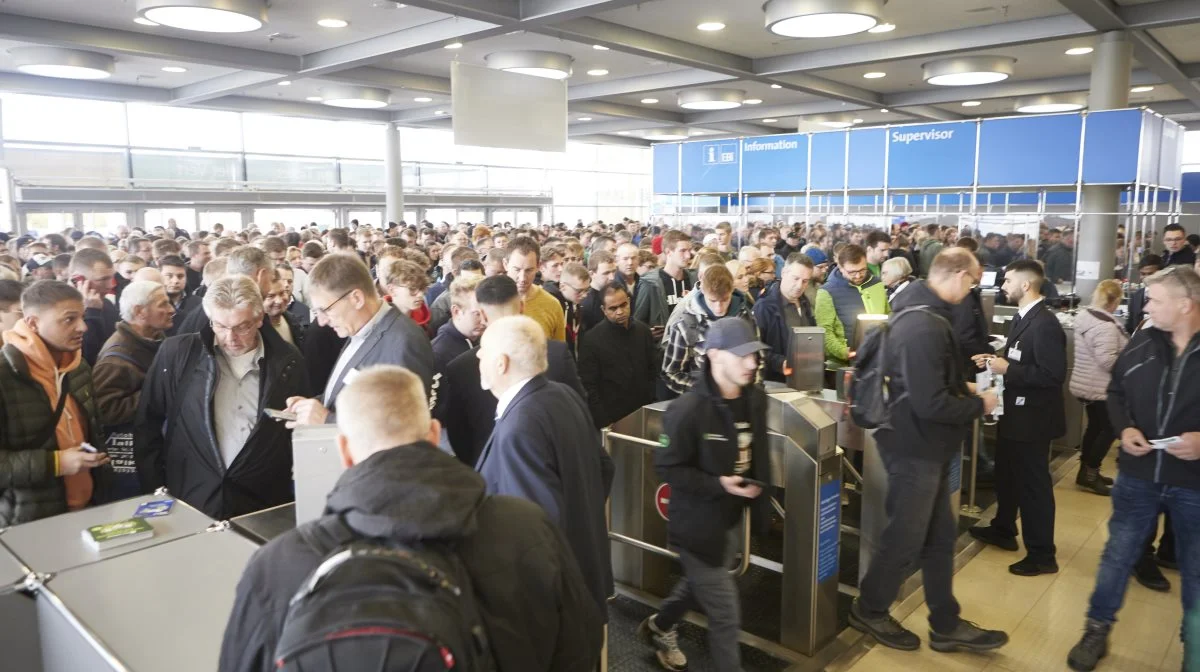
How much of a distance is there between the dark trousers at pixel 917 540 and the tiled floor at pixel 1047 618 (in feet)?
0.69

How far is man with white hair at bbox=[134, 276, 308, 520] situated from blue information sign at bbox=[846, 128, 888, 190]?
8956 mm

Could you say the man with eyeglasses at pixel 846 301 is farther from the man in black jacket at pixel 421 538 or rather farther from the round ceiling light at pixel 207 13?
the round ceiling light at pixel 207 13

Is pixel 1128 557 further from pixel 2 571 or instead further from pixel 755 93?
pixel 755 93

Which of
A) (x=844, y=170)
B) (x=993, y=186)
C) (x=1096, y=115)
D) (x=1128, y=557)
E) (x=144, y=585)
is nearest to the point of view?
(x=144, y=585)

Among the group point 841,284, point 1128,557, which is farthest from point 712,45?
point 1128,557

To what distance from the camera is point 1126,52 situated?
973cm

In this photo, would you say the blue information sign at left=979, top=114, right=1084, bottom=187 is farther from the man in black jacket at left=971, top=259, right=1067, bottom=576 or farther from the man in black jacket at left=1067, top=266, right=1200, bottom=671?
the man in black jacket at left=1067, top=266, right=1200, bottom=671

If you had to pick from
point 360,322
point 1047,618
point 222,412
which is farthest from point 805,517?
point 222,412

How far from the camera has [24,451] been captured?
2707mm

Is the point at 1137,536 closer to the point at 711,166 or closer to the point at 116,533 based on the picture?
the point at 116,533

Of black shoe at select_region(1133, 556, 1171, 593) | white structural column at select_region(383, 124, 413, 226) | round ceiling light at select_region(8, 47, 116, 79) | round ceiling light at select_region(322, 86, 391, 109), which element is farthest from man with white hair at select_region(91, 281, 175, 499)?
white structural column at select_region(383, 124, 413, 226)

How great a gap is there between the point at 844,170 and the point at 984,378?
6.91 metres

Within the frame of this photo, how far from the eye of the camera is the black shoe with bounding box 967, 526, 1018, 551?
4.68 metres

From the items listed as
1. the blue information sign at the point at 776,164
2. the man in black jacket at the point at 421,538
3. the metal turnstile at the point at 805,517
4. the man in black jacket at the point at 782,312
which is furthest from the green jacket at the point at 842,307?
the blue information sign at the point at 776,164
